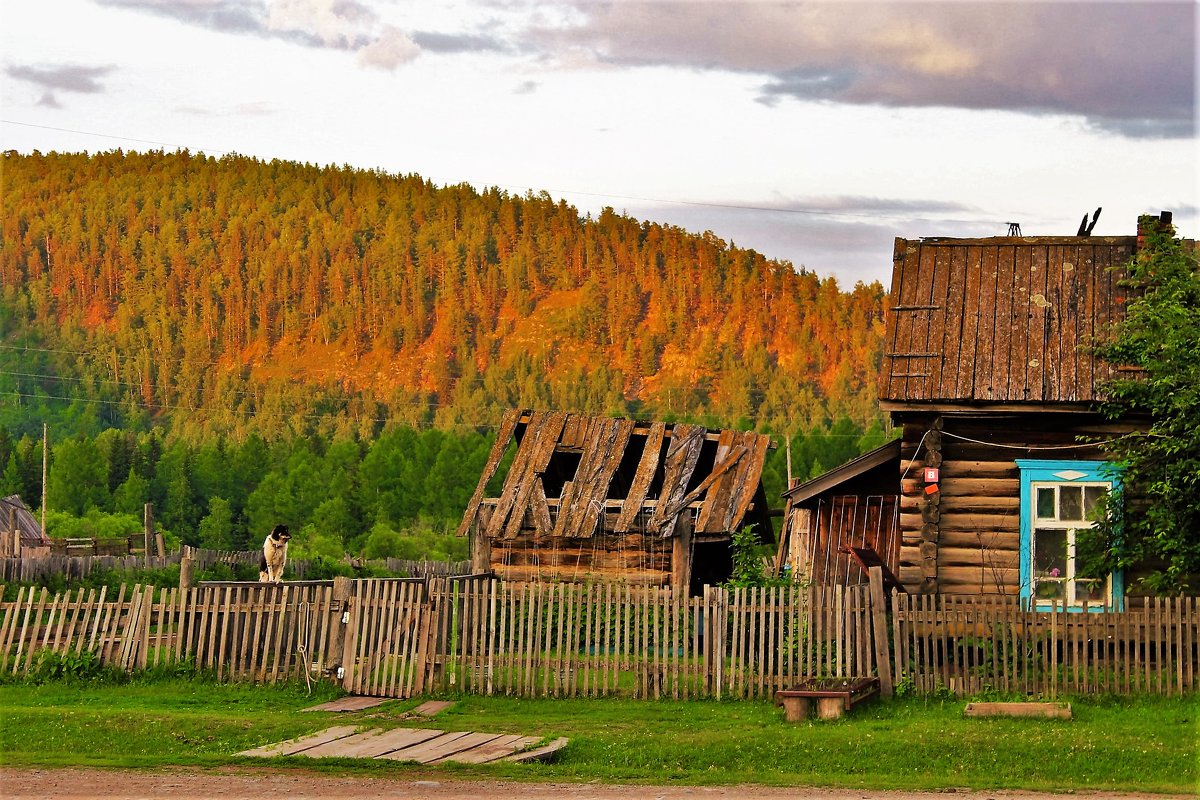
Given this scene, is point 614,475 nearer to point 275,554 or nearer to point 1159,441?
point 275,554

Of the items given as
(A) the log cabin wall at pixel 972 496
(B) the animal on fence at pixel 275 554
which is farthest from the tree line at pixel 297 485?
(A) the log cabin wall at pixel 972 496

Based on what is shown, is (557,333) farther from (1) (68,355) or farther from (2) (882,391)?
(2) (882,391)

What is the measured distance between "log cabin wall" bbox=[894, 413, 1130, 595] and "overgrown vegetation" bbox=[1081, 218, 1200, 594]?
0.89 m

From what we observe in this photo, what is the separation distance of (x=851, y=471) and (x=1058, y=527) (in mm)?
3950

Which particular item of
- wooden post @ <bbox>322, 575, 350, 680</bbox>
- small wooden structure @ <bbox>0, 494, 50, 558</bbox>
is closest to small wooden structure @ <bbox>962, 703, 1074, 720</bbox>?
wooden post @ <bbox>322, 575, 350, 680</bbox>

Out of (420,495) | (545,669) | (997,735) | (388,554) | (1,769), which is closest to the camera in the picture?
(1,769)

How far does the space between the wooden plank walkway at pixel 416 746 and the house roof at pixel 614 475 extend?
1317 centimetres

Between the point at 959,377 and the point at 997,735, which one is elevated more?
the point at 959,377

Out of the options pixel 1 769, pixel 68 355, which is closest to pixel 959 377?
pixel 1 769

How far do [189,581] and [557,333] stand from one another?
578ft

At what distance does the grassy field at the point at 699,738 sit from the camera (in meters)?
13.9

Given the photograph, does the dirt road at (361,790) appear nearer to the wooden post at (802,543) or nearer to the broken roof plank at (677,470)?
the wooden post at (802,543)

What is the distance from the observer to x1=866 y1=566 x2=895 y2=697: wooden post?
18.2 m

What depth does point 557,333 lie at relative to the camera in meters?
198
